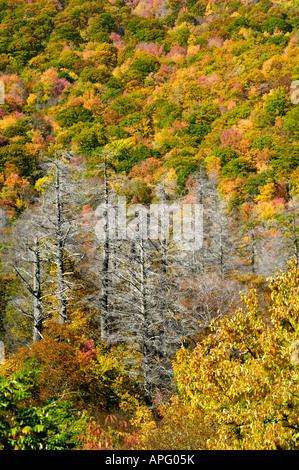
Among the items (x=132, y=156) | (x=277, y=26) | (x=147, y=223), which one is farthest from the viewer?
(x=277, y=26)

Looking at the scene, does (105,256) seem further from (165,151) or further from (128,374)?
(165,151)

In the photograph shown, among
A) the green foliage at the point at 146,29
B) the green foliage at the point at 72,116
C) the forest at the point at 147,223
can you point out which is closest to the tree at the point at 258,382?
the forest at the point at 147,223

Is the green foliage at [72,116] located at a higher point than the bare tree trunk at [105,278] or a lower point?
higher

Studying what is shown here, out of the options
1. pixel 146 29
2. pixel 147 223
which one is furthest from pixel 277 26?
pixel 147 223

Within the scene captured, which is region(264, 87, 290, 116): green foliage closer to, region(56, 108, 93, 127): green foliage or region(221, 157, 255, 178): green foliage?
region(221, 157, 255, 178): green foliage

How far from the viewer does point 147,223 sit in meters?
23.0

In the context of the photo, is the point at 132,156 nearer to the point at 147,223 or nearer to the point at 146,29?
the point at 147,223

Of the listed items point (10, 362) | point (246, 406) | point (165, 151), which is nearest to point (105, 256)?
point (10, 362)

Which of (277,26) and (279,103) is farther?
(277,26)

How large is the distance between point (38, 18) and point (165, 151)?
60.0m

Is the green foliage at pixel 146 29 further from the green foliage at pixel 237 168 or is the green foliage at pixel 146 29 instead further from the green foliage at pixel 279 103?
the green foliage at pixel 237 168

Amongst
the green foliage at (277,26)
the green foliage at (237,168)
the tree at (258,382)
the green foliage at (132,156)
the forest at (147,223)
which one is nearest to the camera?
the tree at (258,382)

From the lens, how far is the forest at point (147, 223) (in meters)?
6.91
